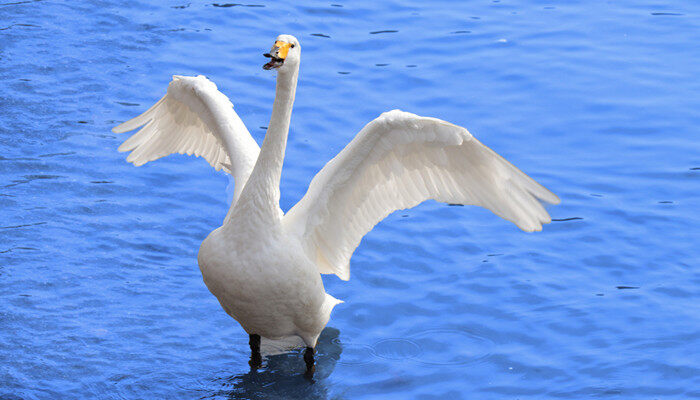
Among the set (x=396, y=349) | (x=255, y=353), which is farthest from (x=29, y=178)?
(x=396, y=349)

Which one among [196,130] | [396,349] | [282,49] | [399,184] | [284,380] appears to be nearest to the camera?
[282,49]

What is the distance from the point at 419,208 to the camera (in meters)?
9.30

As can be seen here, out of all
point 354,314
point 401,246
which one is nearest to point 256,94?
point 401,246

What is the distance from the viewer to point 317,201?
6754 millimetres

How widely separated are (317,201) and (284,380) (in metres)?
1.31

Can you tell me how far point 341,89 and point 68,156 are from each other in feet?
9.91

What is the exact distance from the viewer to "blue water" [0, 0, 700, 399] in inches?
280

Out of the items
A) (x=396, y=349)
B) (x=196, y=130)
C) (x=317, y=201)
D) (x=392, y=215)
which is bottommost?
(x=396, y=349)

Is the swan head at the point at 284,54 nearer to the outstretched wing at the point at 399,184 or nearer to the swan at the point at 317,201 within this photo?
the swan at the point at 317,201

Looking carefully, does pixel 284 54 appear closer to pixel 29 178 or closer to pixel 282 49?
pixel 282 49

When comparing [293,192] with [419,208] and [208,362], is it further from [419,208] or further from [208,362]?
[208,362]

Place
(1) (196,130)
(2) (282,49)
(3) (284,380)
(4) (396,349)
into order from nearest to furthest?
(2) (282,49) → (3) (284,380) → (4) (396,349) → (1) (196,130)

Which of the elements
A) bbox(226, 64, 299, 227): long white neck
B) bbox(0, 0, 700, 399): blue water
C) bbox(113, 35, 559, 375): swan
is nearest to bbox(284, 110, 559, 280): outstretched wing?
bbox(113, 35, 559, 375): swan

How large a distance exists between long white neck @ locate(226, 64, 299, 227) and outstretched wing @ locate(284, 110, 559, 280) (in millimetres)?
287
